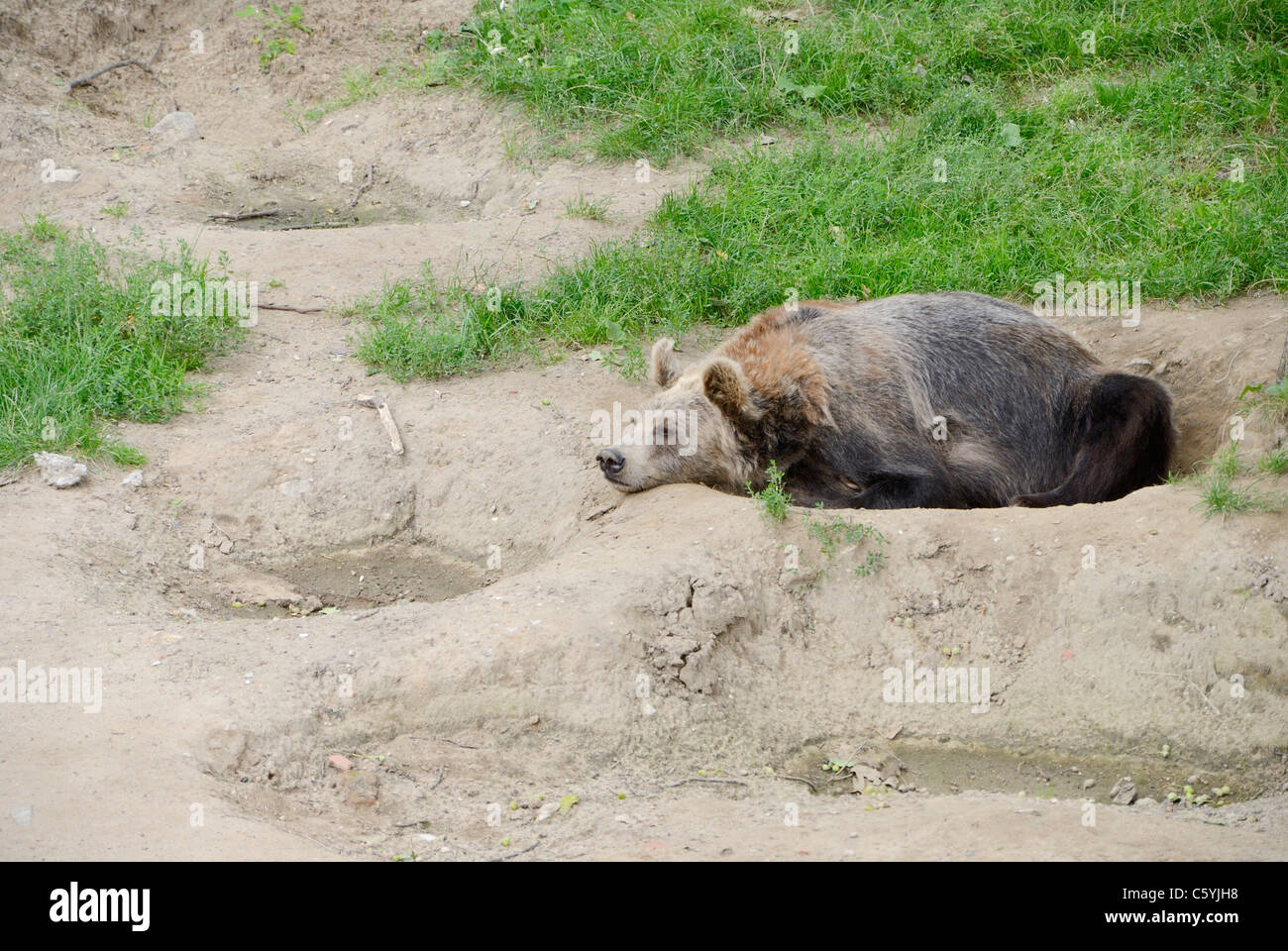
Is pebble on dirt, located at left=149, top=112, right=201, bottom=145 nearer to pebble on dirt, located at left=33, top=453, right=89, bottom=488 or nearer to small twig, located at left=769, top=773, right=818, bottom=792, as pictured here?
pebble on dirt, located at left=33, top=453, right=89, bottom=488

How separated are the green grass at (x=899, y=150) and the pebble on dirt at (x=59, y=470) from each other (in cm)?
182

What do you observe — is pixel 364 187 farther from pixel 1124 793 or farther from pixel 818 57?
pixel 1124 793

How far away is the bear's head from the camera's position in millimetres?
5941

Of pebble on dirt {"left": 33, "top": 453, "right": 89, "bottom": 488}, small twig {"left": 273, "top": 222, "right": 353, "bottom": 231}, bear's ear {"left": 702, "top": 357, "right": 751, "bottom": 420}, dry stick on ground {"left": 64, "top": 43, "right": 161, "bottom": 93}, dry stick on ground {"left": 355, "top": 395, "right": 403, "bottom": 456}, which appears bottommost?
pebble on dirt {"left": 33, "top": 453, "right": 89, "bottom": 488}

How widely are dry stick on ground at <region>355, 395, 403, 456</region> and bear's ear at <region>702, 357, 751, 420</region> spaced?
5.47 feet

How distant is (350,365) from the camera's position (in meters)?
7.29

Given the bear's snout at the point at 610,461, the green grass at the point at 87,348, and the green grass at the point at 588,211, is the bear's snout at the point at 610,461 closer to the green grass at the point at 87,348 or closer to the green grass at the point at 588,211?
the green grass at the point at 87,348

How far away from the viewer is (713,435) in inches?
237

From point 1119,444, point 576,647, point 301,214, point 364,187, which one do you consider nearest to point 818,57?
point 364,187

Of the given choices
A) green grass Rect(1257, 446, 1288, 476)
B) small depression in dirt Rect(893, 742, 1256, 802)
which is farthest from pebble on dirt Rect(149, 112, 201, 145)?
green grass Rect(1257, 446, 1288, 476)

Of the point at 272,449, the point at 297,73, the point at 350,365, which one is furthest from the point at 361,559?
the point at 297,73

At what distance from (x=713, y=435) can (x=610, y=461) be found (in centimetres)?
53

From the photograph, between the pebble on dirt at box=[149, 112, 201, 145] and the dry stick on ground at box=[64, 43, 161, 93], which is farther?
the dry stick on ground at box=[64, 43, 161, 93]

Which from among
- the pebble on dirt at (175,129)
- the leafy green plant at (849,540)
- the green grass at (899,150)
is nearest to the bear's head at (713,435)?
the leafy green plant at (849,540)
